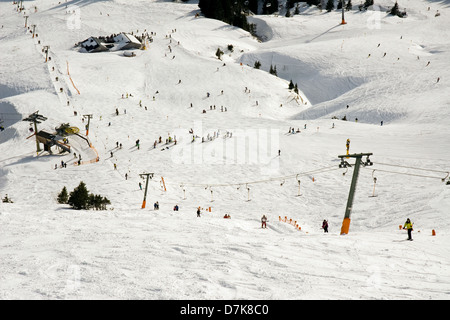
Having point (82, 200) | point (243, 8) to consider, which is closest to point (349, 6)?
point (243, 8)

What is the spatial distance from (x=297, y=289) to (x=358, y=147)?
1273 inches

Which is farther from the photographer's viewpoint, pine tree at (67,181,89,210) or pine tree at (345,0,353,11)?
pine tree at (345,0,353,11)

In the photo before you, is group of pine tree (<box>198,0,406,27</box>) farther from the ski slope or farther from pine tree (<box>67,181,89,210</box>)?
pine tree (<box>67,181,89,210</box>)

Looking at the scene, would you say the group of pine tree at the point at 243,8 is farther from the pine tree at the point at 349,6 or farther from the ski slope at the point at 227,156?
the ski slope at the point at 227,156

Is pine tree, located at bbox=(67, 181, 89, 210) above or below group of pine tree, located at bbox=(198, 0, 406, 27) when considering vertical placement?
below

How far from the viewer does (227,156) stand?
1609 inches

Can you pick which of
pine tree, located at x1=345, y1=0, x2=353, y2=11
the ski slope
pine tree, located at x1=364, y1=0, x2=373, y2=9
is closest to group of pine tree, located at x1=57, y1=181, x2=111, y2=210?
the ski slope

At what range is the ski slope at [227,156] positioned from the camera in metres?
13.2

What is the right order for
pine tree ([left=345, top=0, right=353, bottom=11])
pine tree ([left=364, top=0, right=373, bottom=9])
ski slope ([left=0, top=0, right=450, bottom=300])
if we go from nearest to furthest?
1. ski slope ([left=0, top=0, right=450, bottom=300])
2. pine tree ([left=364, top=0, right=373, bottom=9])
3. pine tree ([left=345, top=0, right=353, bottom=11])

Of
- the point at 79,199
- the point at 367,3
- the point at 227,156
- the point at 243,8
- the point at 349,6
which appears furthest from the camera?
the point at 243,8

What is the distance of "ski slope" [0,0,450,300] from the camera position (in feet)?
43.5

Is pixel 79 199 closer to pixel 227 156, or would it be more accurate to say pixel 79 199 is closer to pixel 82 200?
pixel 82 200

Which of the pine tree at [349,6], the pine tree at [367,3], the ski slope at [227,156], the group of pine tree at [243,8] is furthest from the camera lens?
the pine tree at [349,6]

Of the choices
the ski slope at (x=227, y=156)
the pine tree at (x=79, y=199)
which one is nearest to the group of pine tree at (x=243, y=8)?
the ski slope at (x=227, y=156)
